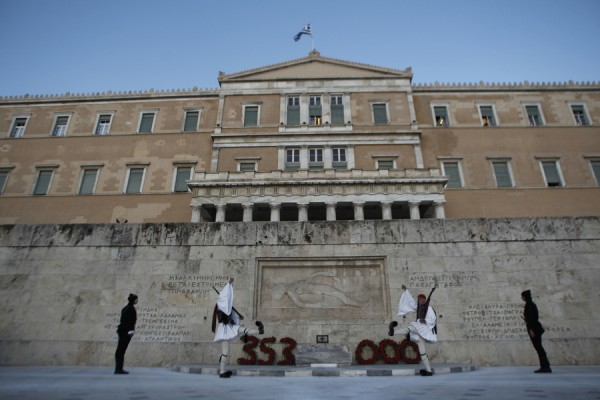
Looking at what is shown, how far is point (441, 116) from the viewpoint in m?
32.9

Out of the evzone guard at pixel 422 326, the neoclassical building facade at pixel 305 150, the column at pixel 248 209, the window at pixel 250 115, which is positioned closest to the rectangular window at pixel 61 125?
the neoclassical building facade at pixel 305 150

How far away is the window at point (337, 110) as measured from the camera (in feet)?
106

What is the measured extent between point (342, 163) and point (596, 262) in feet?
71.7

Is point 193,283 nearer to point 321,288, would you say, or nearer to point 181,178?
point 321,288

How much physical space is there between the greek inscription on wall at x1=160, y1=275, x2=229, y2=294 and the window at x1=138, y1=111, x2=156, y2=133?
2693 cm

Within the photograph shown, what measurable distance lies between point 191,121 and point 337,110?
13.5 meters

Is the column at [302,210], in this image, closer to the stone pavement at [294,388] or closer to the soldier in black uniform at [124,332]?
the soldier in black uniform at [124,332]

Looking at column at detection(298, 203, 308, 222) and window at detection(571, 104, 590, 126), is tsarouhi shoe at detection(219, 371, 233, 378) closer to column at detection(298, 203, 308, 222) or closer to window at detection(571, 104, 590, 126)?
column at detection(298, 203, 308, 222)

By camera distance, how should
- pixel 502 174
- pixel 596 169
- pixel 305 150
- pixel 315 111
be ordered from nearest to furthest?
pixel 502 174
pixel 596 169
pixel 305 150
pixel 315 111

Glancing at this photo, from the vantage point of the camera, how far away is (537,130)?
31.7 metres

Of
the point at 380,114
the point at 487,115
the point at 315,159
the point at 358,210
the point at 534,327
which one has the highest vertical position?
the point at 487,115

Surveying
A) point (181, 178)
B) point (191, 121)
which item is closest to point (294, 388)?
point (181, 178)

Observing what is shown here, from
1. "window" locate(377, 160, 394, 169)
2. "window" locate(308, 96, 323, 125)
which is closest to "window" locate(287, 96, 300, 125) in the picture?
"window" locate(308, 96, 323, 125)

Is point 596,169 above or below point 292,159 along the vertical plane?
below
